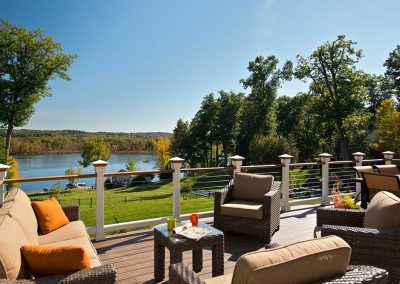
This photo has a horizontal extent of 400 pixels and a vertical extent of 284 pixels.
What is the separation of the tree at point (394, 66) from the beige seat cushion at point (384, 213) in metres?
24.1

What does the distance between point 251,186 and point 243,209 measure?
556 millimetres

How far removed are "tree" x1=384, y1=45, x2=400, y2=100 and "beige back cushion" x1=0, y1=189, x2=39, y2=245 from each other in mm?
25850

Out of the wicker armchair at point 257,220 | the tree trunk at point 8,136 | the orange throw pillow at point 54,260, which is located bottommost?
the wicker armchair at point 257,220

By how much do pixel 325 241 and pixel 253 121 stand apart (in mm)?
28519

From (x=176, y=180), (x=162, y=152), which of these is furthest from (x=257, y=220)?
(x=162, y=152)

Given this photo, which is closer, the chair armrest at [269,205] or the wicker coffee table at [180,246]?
the wicker coffee table at [180,246]

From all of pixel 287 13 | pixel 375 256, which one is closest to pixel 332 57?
pixel 287 13

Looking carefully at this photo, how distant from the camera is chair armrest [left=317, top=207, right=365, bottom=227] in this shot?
311cm

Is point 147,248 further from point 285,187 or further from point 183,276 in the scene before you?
point 285,187

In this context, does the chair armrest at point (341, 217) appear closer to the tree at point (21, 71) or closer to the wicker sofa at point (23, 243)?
the wicker sofa at point (23, 243)

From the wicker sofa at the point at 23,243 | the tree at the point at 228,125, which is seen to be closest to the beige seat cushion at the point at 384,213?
the wicker sofa at the point at 23,243

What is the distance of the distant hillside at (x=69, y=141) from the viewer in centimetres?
4091

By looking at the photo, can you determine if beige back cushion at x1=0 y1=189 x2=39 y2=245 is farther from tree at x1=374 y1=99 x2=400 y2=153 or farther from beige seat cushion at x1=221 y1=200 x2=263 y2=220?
tree at x1=374 y1=99 x2=400 y2=153

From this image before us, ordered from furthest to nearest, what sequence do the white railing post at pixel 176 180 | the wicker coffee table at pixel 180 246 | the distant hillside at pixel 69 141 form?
the distant hillside at pixel 69 141 → the white railing post at pixel 176 180 → the wicker coffee table at pixel 180 246
